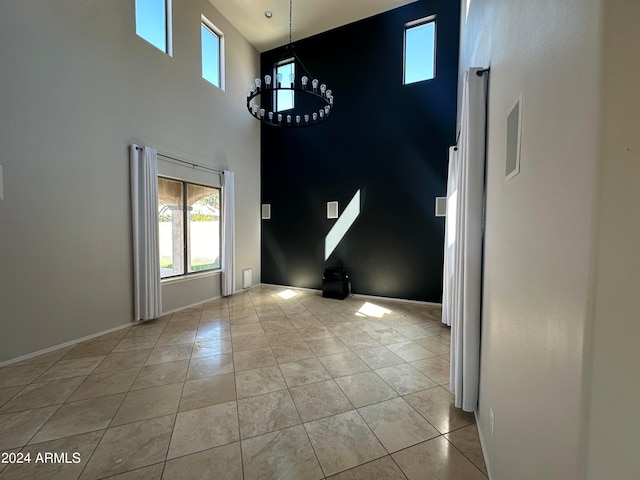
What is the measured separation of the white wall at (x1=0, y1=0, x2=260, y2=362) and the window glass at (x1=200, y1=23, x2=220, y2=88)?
17.4 inches

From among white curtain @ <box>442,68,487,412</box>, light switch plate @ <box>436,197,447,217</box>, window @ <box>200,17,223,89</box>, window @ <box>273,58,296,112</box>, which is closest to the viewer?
white curtain @ <box>442,68,487,412</box>

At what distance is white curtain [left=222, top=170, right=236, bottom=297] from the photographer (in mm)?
5582

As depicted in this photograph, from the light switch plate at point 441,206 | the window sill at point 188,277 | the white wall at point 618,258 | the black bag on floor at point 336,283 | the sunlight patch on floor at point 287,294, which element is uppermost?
the light switch plate at point 441,206

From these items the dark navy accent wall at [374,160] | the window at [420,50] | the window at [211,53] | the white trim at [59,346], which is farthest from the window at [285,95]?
the white trim at [59,346]

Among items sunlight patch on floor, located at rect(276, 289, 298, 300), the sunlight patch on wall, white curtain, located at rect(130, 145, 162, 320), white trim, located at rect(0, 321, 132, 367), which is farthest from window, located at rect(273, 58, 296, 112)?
white trim, located at rect(0, 321, 132, 367)

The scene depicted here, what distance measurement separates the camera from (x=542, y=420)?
87 centimetres

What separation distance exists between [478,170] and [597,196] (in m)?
1.60

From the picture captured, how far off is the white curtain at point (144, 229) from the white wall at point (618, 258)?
4796mm

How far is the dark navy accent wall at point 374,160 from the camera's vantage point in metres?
5.02

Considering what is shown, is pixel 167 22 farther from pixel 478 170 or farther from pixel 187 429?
pixel 187 429

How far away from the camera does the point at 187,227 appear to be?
5043 millimetres

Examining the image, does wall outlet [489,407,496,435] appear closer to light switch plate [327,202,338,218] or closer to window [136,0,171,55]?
light switch plate [327,202,338,218]

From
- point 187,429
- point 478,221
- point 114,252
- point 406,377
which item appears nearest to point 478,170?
point 478,221

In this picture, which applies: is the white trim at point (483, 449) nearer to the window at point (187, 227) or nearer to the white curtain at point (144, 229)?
the white curtain at point (144, 229)
